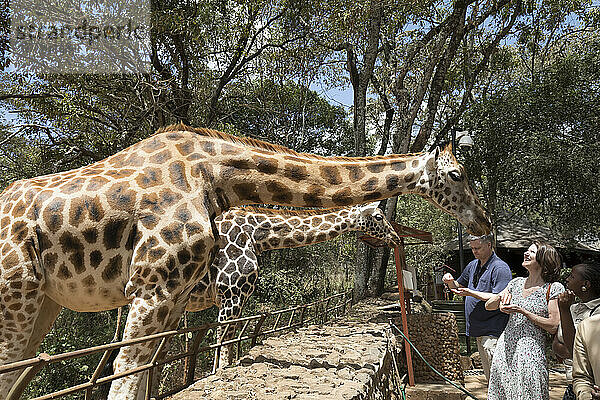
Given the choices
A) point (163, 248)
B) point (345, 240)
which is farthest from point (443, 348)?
point (345, 240)

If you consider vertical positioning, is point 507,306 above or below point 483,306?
above

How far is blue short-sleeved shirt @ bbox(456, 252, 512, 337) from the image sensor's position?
17.4 ft

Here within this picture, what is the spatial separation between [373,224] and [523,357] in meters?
3.62

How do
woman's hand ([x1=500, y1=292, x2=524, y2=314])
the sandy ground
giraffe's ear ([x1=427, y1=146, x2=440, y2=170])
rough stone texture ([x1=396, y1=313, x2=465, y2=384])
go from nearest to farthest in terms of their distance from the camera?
1. woman's hand ([x1=500, y1=292, x2=524, y2=314])
2. giraffe's ear ([x1=427, y1=146, x2=440, y2=170])
3. the sandy ground
4. rough stone texture ([x1=396, y1=313, x2=465, y2=384])

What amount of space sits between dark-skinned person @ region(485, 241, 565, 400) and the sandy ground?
16.6 feet

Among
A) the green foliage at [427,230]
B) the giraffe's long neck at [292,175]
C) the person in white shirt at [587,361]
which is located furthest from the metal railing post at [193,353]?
the green foliage at [427,230]

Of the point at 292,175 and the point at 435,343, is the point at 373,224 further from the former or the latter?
the point at 292,175

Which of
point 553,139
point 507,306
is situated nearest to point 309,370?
point 507,306

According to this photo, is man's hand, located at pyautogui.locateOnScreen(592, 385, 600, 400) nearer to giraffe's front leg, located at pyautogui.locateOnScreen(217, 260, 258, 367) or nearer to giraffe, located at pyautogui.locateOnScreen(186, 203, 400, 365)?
giraffe, located at pyautogui.locateOnScreen(186, 203, 400, 365)

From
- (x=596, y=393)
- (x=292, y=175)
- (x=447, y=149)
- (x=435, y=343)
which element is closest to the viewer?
(x=596, y=393)

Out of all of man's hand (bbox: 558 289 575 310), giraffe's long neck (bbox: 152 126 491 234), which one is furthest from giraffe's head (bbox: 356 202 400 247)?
man's hand (bbox: 558 289 575 310)

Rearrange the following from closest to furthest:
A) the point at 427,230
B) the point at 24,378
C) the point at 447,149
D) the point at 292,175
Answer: the point at 24,378, the point at 292,175, the point at 447,149, the point at 427,230

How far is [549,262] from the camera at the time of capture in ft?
14.2

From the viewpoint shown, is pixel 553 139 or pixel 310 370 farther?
pixel 553 139
